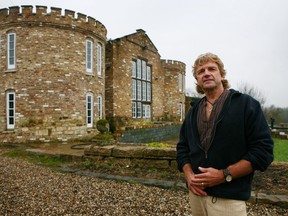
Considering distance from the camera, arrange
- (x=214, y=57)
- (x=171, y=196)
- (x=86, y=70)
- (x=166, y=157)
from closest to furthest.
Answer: (x=214, y=57), (x=171, y=196), (x=166, y=157), (x=86, y=70)

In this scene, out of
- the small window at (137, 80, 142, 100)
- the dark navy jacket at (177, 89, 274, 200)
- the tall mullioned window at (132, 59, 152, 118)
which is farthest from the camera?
the small window at (137, 80, 142, 100)

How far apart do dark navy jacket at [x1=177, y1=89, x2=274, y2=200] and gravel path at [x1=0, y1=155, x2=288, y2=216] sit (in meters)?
2.19

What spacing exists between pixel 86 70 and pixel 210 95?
12.9 meters

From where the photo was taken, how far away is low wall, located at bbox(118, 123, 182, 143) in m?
12.7

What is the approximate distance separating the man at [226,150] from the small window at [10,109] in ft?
43.4

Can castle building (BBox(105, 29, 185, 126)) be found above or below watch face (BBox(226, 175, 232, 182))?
above

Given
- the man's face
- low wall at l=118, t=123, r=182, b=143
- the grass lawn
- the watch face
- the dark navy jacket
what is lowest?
the grass lawn

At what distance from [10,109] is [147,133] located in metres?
8.11

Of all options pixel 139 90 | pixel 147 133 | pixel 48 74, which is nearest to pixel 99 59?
pixel 48 74

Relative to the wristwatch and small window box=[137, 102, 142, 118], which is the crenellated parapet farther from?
the wristwatch

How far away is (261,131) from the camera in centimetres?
177

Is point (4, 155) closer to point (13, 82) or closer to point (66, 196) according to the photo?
point (13, 82)

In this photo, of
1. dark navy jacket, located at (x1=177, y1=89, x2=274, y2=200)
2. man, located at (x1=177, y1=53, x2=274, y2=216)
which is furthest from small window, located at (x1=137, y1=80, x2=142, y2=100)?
dark navy jacket, located at (x1=177, y1=89, x2=274, y2=200)

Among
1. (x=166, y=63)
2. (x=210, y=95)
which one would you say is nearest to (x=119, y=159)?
(x=210, y=95)
